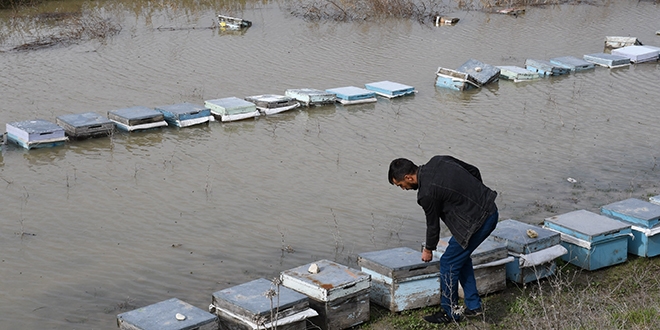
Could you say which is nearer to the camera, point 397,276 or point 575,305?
point 575,305

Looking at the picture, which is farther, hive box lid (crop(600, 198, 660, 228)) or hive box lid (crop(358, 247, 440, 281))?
hive box lid (crop(600, 198, 660, 228))

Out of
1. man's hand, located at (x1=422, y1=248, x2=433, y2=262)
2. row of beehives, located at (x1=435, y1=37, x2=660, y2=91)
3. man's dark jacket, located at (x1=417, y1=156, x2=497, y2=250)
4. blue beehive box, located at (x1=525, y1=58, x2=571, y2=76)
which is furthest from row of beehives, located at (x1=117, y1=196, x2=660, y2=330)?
blue beehive box, located at (x1=525, y1=58, x2=571, y2=76)

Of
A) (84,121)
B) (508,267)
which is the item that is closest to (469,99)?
(84,121)

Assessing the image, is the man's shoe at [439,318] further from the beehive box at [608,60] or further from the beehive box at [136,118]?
the beehive box at [608,60]

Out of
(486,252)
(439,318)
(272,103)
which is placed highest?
(486,252)

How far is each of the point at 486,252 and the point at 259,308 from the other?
2.21m

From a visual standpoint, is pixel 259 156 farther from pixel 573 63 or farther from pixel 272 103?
pixel 573 63

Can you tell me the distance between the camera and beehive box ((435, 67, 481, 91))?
15.8 metres

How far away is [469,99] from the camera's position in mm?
15312

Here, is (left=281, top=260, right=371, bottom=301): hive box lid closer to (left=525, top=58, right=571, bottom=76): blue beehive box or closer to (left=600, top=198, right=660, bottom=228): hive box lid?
(left=600, top=198, right=660, bottom=228): hive box lid

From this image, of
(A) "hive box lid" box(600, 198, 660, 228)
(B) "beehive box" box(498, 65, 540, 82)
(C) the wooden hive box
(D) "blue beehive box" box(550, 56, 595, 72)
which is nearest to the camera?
(A) "hive box lid" box(600, 198, 660, 228)

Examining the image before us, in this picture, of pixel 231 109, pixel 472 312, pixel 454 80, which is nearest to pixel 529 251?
pixel 472 312

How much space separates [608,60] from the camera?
17828 mm

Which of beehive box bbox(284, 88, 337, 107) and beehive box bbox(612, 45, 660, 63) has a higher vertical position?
beehive box bbox(612, 45, 660, 63)
